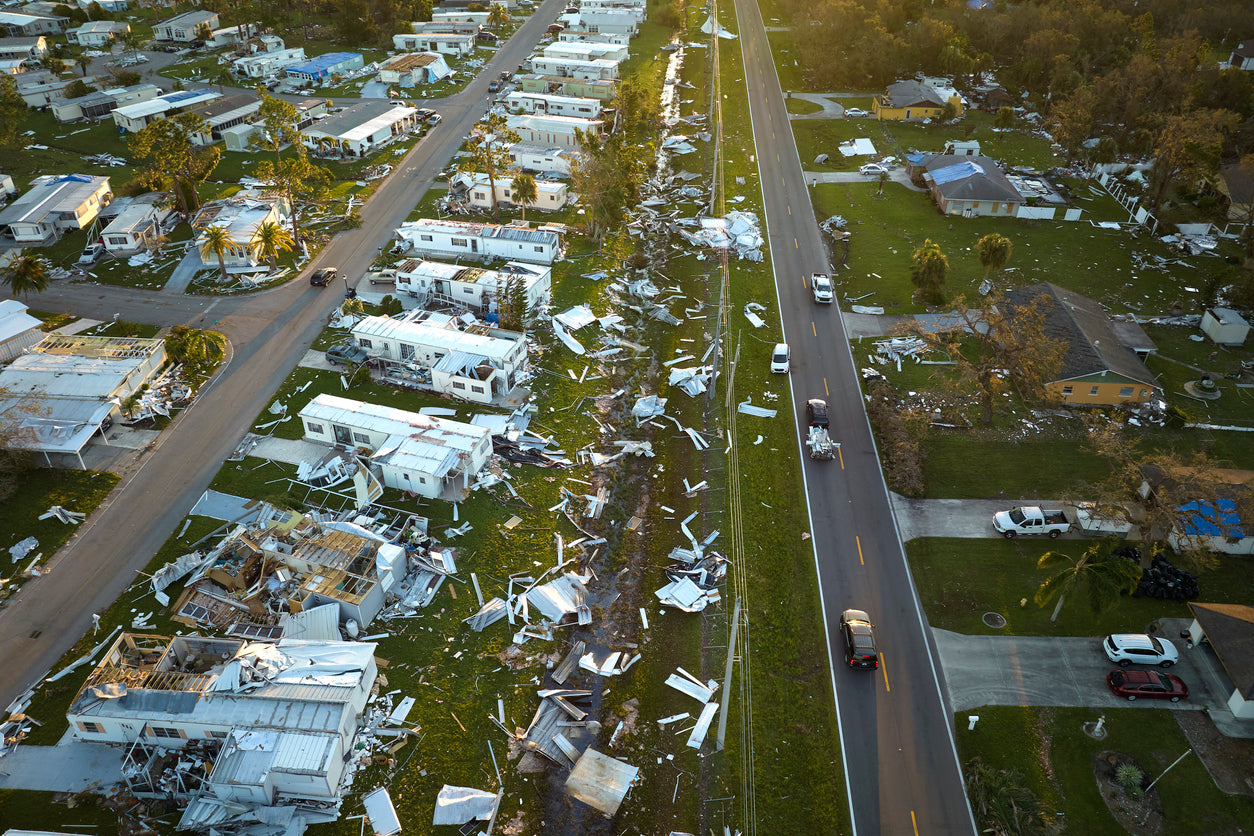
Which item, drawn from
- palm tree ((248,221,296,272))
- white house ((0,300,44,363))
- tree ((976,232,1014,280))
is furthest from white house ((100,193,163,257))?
tree ((976,232,1014,280))

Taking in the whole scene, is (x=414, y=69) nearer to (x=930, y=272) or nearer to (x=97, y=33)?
(x=97, y=33)

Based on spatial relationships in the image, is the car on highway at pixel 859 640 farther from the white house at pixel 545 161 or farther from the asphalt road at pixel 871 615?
the white house at pixel 545 161

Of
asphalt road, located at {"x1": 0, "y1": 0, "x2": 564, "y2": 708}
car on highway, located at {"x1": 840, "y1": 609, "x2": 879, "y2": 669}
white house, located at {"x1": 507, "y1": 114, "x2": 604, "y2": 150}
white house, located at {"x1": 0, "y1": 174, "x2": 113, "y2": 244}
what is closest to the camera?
car on highway, located at {"x1": 840, "y1": 609, "x2": 879, "y2": 669}

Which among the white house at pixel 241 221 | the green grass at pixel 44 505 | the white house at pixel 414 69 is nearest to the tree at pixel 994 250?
the white house at pixel 241 221

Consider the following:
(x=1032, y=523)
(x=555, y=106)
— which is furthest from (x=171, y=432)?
(x=555, y=106)

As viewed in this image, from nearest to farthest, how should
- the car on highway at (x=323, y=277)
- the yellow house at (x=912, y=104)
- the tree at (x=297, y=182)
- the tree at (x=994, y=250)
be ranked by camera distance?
the tree at (x=994, y=250) → the car on highway at (x=323, y=277) → the tree at (x=297, y=182) → the yellow house at (x=912, y=104)

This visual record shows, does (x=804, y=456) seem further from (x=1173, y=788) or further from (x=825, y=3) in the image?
(x=825, y=3)

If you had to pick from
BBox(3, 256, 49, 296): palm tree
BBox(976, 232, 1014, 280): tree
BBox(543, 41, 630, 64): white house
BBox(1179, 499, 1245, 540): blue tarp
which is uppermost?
BBox(543, 41, 630, 64): white house

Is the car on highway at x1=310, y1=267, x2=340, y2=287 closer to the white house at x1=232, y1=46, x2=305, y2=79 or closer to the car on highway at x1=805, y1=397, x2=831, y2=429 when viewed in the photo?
the car on highway at x1=805, y1=397, x2=831, y2=429
